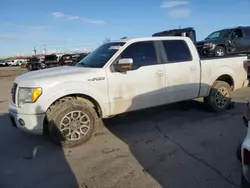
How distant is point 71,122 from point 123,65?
1416mm

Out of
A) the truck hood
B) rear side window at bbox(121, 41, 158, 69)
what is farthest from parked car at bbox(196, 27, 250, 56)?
the truck hood

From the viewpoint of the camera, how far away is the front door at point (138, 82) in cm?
500

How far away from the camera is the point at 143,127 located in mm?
5586

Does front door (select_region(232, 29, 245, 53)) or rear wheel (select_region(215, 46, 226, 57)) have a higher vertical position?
front door (select_region(232, 29, 245, 53))

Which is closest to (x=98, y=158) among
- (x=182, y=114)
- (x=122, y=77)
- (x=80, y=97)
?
(x=80, y=97)

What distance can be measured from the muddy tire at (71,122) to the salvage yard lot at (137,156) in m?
0.17

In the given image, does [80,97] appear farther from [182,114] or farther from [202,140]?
[182,114]

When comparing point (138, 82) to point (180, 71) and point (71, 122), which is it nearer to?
point (180, 71)

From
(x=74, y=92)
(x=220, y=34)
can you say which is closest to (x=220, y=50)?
(x=220, y=34)

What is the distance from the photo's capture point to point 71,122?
4.66 m

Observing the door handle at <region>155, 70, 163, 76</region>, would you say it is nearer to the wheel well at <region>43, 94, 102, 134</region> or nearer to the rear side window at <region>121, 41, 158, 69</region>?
the rear side window at <region>121, 41, 158, 69</region>

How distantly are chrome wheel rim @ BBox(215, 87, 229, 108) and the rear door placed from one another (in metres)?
0.67

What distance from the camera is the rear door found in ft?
18.4

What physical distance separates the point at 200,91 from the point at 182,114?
0.74 m
